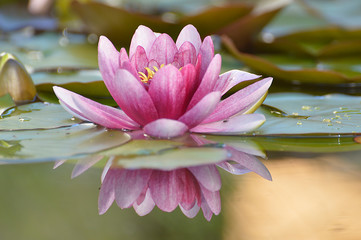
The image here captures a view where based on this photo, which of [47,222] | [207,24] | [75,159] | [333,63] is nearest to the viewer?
[47,222]

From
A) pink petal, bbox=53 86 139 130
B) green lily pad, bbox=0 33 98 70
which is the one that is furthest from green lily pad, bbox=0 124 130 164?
green lily pad, bbox=0 33 98 70

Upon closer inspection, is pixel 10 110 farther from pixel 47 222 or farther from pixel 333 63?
pixel 333 63

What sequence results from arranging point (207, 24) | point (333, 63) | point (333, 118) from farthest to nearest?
point (207, 24) < point (333, 63) < point (333, 118)

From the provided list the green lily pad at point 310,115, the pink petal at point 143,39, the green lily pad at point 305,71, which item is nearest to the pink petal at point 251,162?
the green lily pad at point 310,115

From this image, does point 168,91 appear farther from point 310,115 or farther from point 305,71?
point 305,71

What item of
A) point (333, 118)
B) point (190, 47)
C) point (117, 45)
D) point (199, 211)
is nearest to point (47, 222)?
Answer: point (199, 211)

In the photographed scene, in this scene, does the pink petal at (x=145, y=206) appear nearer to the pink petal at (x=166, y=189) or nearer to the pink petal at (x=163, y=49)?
the pink petal at (x=166, y=189)

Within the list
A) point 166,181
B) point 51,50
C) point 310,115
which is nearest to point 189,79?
point 166,181
